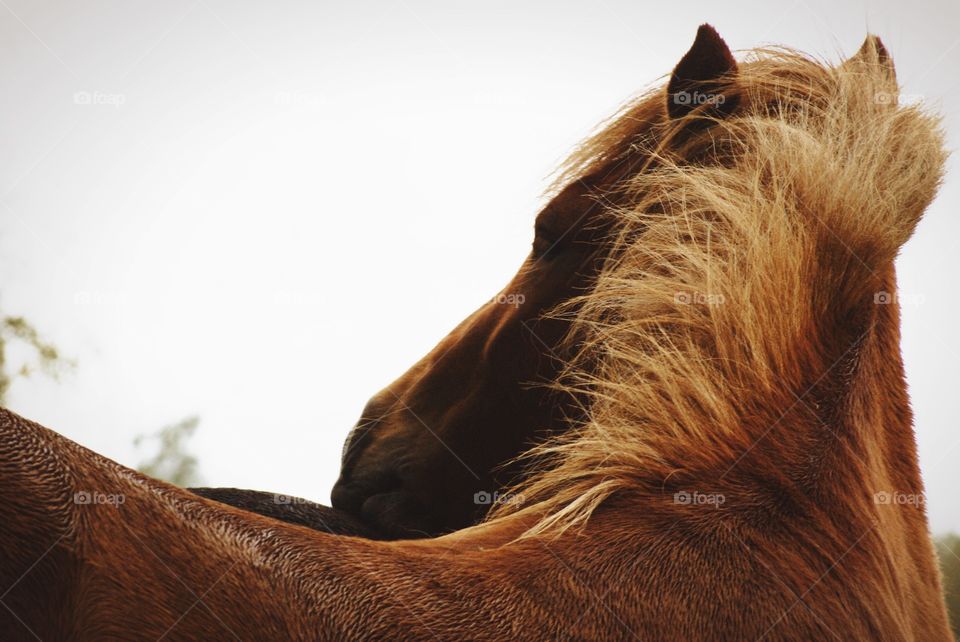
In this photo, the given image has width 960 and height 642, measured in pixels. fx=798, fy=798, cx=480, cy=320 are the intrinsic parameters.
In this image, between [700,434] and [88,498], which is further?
[700,434]

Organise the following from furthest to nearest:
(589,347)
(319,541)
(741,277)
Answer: (589,347) < (741,277) < (319,541)

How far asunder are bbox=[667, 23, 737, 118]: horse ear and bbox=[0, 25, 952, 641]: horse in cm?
22

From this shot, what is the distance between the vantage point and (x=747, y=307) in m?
1.23

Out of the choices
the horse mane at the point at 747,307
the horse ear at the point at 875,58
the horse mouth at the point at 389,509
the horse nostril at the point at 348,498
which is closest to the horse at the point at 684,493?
the horse mane at the point at 747,307

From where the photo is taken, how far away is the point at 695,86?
2.02 m

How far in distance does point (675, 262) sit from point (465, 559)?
28.2 inches

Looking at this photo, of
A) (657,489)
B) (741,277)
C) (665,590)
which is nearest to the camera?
(665,590)

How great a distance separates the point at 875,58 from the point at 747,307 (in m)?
1.09

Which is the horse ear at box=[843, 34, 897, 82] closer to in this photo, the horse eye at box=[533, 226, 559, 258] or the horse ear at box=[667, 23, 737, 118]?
the horse ear at box=[667, 23, 737, 118]

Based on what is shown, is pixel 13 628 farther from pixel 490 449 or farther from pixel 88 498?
pixel 490 449

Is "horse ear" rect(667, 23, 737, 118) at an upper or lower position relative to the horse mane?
upper

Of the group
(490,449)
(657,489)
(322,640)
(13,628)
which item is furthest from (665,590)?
(490,449)

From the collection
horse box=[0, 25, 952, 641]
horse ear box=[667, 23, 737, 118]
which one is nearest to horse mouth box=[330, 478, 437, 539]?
horse box=[0, 25, 952, 641]

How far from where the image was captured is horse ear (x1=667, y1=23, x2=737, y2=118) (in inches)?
78.5
